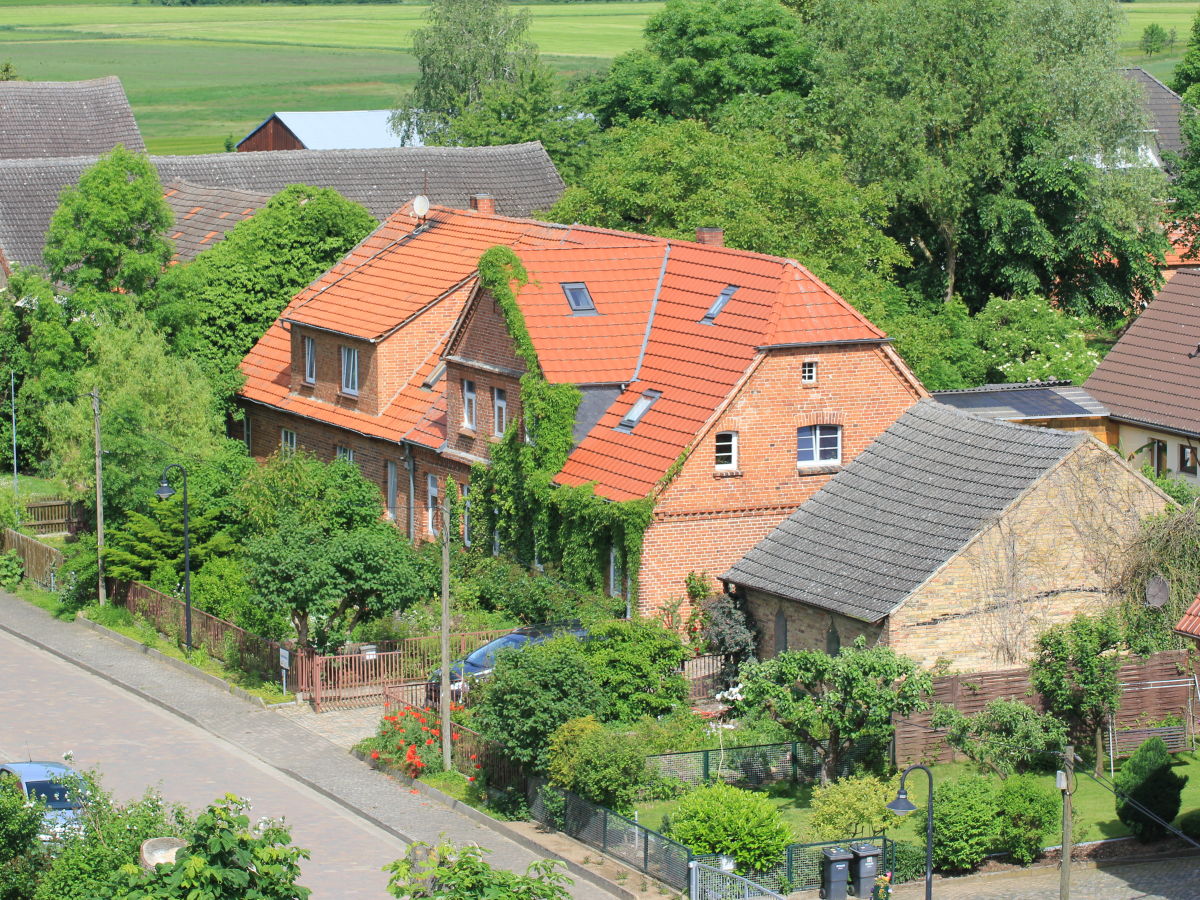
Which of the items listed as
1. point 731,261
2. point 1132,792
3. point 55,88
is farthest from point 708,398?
point 55,88

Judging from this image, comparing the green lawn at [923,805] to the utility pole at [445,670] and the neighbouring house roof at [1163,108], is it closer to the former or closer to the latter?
the utility pole at [445,670]

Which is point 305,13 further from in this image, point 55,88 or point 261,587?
point 261,587

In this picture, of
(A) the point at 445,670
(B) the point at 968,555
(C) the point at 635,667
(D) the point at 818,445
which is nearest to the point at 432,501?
(D) the point at 818,445

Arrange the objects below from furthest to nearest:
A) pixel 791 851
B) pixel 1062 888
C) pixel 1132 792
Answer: pixel 1132 792 < pixel 791 851 < pixel 1062 888

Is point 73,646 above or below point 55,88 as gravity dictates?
below

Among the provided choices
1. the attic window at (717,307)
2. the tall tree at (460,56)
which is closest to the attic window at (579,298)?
the attic window at (717,307)

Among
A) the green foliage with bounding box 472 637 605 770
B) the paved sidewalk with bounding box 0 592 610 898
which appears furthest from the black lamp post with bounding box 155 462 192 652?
the green foliage with bounding box 472 637 605 770
